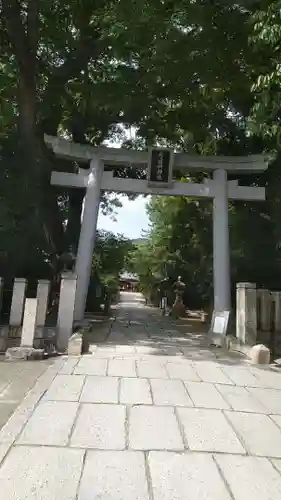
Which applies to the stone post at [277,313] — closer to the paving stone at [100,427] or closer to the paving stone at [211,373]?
the paving stone at [211,373]

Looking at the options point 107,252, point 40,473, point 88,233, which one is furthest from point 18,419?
point 107,252

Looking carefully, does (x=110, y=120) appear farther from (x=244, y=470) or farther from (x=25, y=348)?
(x=244, y=470)

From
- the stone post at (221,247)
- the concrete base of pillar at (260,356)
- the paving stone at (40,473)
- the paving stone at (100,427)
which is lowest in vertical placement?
the paving stone at (40,473)

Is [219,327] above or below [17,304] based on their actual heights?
below

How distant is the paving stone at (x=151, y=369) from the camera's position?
19.9 feet

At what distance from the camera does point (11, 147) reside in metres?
12.1

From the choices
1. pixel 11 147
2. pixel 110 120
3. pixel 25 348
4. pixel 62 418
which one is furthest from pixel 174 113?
pixel 62 418

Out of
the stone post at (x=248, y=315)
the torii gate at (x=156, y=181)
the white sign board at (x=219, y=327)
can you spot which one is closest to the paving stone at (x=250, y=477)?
the stone post at (x=248, y=315)

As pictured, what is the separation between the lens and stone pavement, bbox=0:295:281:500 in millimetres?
2740

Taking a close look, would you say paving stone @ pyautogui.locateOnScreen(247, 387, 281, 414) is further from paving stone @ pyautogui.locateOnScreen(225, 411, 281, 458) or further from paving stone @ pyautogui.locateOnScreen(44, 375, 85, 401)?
paving stone @ pyautogui.locateOnScreen(44, 375, 85, 401)

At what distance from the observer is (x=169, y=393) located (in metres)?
5.14

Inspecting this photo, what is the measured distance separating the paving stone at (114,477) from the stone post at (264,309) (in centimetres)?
679

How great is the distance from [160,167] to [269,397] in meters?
8.56

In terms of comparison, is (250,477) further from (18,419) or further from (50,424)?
(18,419)
